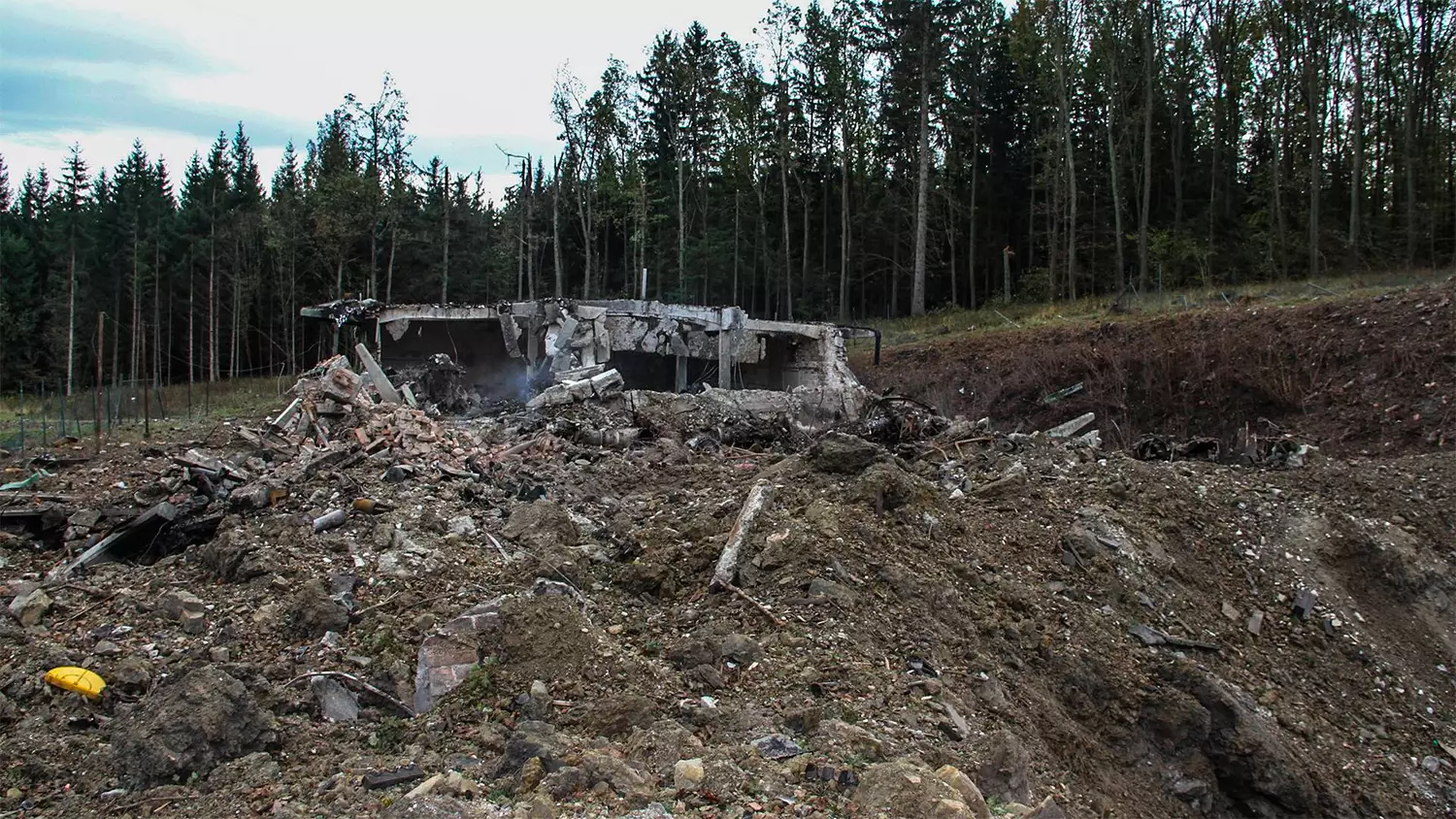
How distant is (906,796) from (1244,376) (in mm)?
13955

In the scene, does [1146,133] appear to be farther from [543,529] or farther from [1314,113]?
[543,529]

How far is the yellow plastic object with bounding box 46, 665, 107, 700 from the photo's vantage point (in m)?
4.04

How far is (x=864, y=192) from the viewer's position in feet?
112

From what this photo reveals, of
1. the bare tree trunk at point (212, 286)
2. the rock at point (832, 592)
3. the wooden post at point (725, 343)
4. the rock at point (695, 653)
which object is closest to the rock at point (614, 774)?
the rock at point (695, 653)

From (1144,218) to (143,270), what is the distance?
37.8m

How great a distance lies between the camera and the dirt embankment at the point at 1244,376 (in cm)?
1225

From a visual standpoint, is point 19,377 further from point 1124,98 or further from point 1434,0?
point 1434,0

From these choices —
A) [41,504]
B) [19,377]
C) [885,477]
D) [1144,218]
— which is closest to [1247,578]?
[885,477]

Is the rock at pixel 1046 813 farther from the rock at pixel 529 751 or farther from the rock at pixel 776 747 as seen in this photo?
the rock at pixel 529 751

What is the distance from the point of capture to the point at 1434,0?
2225cm

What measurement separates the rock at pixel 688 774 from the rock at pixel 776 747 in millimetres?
292

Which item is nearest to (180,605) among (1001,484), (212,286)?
(1001,484)

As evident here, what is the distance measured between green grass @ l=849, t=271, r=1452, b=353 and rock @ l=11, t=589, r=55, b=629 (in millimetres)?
18261

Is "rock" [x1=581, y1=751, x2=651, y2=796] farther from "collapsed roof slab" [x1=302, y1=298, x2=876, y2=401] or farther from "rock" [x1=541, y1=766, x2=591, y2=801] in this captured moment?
"collapsed roof slab" [x1=302, y1=298, x2=876, y2=401]
